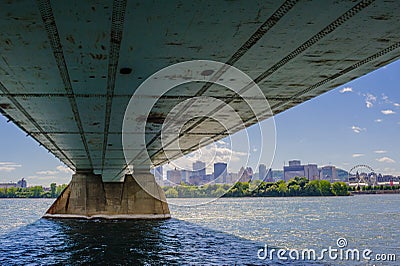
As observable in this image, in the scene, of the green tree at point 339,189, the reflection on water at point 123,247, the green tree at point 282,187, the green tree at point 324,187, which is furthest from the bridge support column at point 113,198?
the green tree at point 339,189

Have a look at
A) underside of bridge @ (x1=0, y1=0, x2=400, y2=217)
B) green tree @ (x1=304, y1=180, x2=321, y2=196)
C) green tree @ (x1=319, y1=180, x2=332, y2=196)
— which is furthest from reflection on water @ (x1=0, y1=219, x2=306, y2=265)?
green tree @ (x1=319, y1=180, x2=332, y2=196)

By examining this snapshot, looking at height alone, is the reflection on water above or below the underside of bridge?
below

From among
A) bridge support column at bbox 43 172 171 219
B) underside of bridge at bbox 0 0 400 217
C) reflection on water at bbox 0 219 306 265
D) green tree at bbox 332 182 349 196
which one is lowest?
reflection on water at bbox 0 219 306 265

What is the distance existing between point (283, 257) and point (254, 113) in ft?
48.7

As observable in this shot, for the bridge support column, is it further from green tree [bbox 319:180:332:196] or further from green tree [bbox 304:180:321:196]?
green tree [bbox 319:180:332:196]

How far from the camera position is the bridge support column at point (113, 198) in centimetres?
5438

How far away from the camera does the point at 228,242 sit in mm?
39406

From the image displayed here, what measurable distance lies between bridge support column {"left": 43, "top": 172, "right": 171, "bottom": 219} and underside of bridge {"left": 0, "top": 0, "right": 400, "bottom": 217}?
36.2 m

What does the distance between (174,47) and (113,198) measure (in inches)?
1885

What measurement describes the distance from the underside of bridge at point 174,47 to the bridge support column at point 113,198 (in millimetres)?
36185

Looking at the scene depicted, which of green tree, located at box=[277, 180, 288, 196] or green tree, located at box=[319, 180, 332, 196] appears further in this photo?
green tree, located at box=[277, 180, 288, 196]

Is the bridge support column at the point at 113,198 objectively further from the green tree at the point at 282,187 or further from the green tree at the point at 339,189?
the green tree at the point at 339,189

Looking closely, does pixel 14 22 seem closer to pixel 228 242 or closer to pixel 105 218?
pixel 228 242

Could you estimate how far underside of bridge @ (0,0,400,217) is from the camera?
8828 mm
